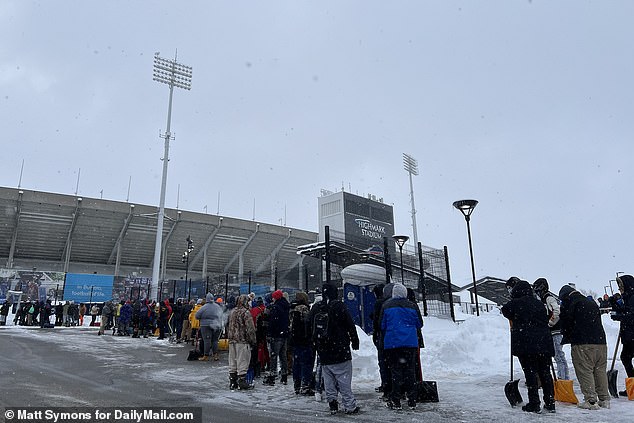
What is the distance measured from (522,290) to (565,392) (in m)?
1.55

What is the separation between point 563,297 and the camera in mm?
6359

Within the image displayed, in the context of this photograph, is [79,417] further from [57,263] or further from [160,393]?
[57,263]

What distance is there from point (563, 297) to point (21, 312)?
2897cm

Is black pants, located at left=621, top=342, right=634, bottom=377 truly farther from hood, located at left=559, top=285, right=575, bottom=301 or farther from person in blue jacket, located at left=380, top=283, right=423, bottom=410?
person in blue jacket, located at left=380, top=283, right=423, bottom=410

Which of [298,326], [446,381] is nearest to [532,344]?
[446,381]

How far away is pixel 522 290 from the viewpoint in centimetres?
589

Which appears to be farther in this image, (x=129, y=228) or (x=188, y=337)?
(x=129, y=228)

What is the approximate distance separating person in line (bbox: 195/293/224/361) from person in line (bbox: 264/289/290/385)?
2978 mm

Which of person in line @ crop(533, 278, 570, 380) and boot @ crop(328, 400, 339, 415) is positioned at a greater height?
person in line @ crop(533, 278, 570, 380)

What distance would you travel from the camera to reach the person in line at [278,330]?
8.19 metres

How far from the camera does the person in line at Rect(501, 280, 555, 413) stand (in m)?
5.49

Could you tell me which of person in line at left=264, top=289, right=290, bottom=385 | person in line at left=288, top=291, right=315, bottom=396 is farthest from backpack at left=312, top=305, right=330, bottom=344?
person in line at left=264, top=289, right=290, bottom=385

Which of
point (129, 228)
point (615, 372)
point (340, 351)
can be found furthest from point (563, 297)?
point (129, 228)

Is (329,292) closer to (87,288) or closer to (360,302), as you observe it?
(360,302)
